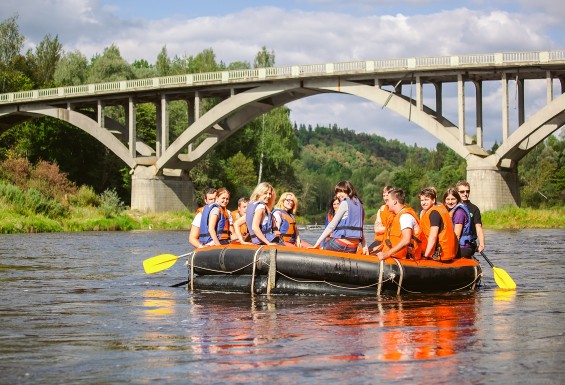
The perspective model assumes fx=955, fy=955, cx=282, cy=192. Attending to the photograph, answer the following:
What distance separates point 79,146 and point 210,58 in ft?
45.0

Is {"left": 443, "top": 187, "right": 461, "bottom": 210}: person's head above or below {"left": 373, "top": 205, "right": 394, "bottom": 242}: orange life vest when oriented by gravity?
above

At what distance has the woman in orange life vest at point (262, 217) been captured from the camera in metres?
13.7

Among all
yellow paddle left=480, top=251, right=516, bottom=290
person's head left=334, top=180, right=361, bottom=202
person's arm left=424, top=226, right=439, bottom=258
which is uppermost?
person's head left=334, top=180, right=361, bottom=202

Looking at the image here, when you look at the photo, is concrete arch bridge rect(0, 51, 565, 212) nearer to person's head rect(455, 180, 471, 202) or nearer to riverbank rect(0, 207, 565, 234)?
riverbank rect(0, 207, 565, 234)

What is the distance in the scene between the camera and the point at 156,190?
54062 mm

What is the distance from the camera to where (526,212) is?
43.3m

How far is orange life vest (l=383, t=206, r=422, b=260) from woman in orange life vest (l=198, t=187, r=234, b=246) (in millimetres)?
2651

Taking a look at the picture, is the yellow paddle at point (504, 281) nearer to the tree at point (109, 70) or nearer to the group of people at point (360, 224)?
the group of people at point (360, 224)

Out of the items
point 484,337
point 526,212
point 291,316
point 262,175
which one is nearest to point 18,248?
point 291,316

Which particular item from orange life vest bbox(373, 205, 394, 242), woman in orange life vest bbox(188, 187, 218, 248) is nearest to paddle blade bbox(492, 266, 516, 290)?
orange life vest bbox(373, 205, 394, 242)

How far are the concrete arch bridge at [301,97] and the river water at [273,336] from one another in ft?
84.3

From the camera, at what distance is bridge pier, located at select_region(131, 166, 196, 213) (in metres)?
54.1

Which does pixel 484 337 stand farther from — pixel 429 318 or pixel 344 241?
pixel 344 241

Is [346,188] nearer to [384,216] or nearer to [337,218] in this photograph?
[337,218]
